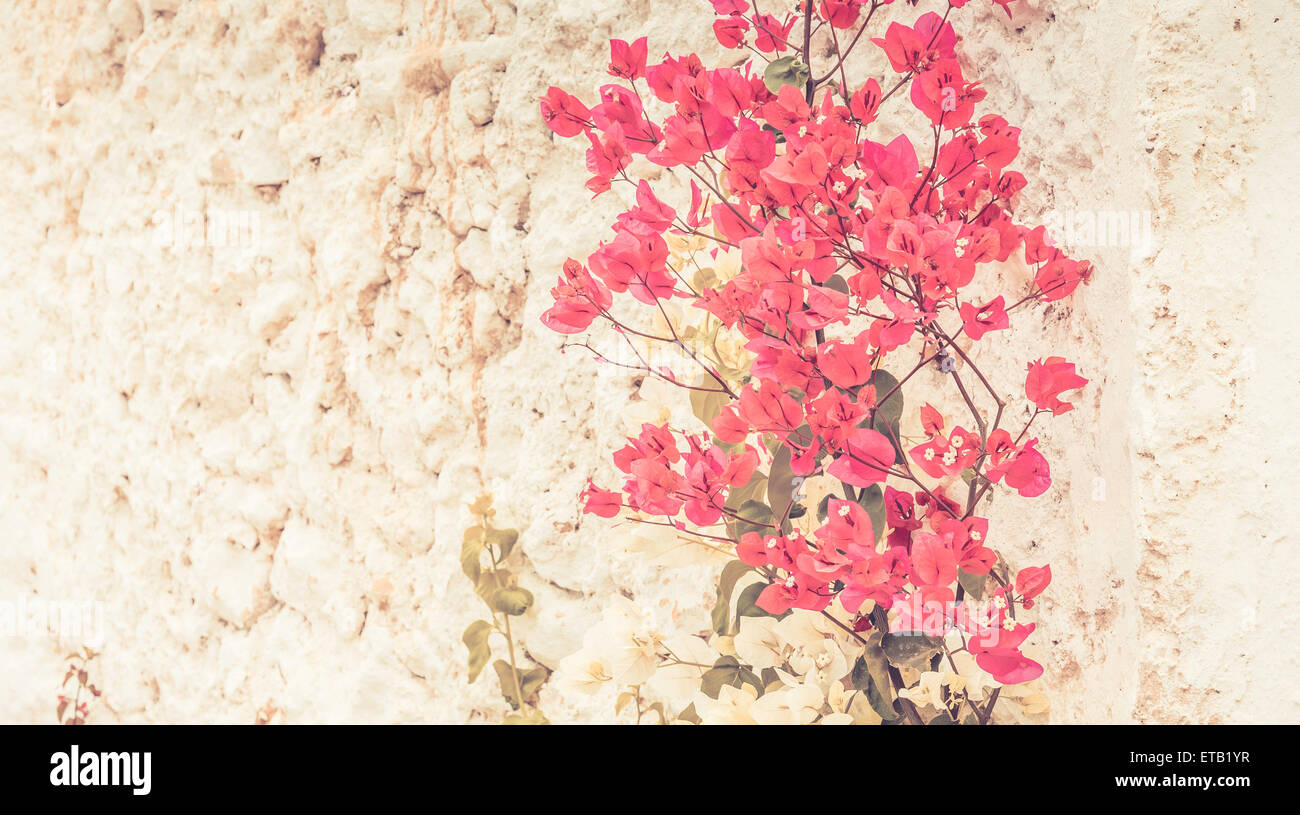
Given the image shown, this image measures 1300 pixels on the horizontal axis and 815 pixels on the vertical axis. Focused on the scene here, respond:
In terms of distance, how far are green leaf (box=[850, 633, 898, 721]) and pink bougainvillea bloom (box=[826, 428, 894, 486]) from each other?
19cm

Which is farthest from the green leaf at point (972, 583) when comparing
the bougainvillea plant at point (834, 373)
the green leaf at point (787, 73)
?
the green leaf at point (787, 73)

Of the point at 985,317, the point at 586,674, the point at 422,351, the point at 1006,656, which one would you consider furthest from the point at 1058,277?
the point at 422,351

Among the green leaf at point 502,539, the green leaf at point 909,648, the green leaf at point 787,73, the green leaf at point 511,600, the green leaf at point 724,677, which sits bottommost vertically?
the green leaf at point 724,677

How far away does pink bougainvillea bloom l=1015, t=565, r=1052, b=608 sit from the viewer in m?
0.70

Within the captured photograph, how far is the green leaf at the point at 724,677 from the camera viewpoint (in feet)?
2.63

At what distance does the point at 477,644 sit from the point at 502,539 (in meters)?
0.15

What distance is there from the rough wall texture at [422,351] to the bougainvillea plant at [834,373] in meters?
0.09

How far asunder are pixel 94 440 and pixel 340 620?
2.75 feet

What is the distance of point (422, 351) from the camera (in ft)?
4.18

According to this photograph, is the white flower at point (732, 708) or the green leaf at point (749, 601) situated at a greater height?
the green leaf at point (749, 601)

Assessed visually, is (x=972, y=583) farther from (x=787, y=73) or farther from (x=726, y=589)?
(x=787, y=73)

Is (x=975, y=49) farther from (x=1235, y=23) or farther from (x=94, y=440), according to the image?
(x=94, y=440)

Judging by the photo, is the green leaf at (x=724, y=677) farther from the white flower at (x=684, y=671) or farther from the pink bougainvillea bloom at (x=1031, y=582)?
the pink bougainvillea bloom at (x=1031, y=582)
